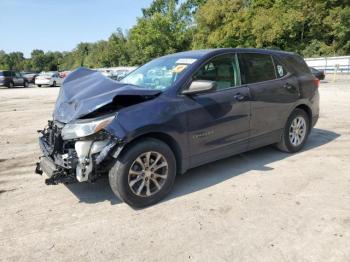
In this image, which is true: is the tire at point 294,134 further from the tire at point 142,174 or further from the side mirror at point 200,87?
the tire at point 142,174

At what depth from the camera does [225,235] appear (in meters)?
3.40

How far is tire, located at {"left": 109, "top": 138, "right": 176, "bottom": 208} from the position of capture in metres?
3.84

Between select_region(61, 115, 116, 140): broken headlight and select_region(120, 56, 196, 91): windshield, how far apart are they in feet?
2.96

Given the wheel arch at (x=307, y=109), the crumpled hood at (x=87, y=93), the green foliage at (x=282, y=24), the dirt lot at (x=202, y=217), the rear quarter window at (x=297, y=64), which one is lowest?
the dirt lot at (x=202, y=217)

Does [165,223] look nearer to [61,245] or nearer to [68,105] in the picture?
[61,245]

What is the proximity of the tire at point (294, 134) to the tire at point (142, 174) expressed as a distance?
2.39 metres

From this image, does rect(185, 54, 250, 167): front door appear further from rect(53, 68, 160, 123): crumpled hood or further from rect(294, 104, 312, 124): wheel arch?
rect(294, 104, 312, 124): wheel arch

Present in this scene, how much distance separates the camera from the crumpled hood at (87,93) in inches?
152

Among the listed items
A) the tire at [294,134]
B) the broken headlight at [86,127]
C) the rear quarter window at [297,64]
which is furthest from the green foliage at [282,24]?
the broken headlight at [86,127]

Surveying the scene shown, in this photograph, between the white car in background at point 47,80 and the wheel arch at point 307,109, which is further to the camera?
the white car in background at point 47,80

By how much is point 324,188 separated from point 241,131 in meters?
1.29

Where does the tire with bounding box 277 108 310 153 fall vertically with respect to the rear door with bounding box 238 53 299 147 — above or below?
below

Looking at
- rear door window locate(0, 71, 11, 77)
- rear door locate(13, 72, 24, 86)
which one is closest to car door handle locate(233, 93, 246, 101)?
rear door window locate(0, 71, 11, 77)

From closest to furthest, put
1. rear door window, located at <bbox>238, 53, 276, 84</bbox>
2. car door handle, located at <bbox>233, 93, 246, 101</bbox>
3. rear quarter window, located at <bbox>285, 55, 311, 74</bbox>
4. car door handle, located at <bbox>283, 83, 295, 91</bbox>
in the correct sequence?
car door handle, located at <bbox>233, 93, 246, 101</bbox> < rear door window, located at <bbox>238, 53, 276, 84</bbox> < car door handle, located at <bbox>283, 83, 295, 91</bbox> < rear quarter window, located at <bbox>285, 55, 311, 74</bbox>
